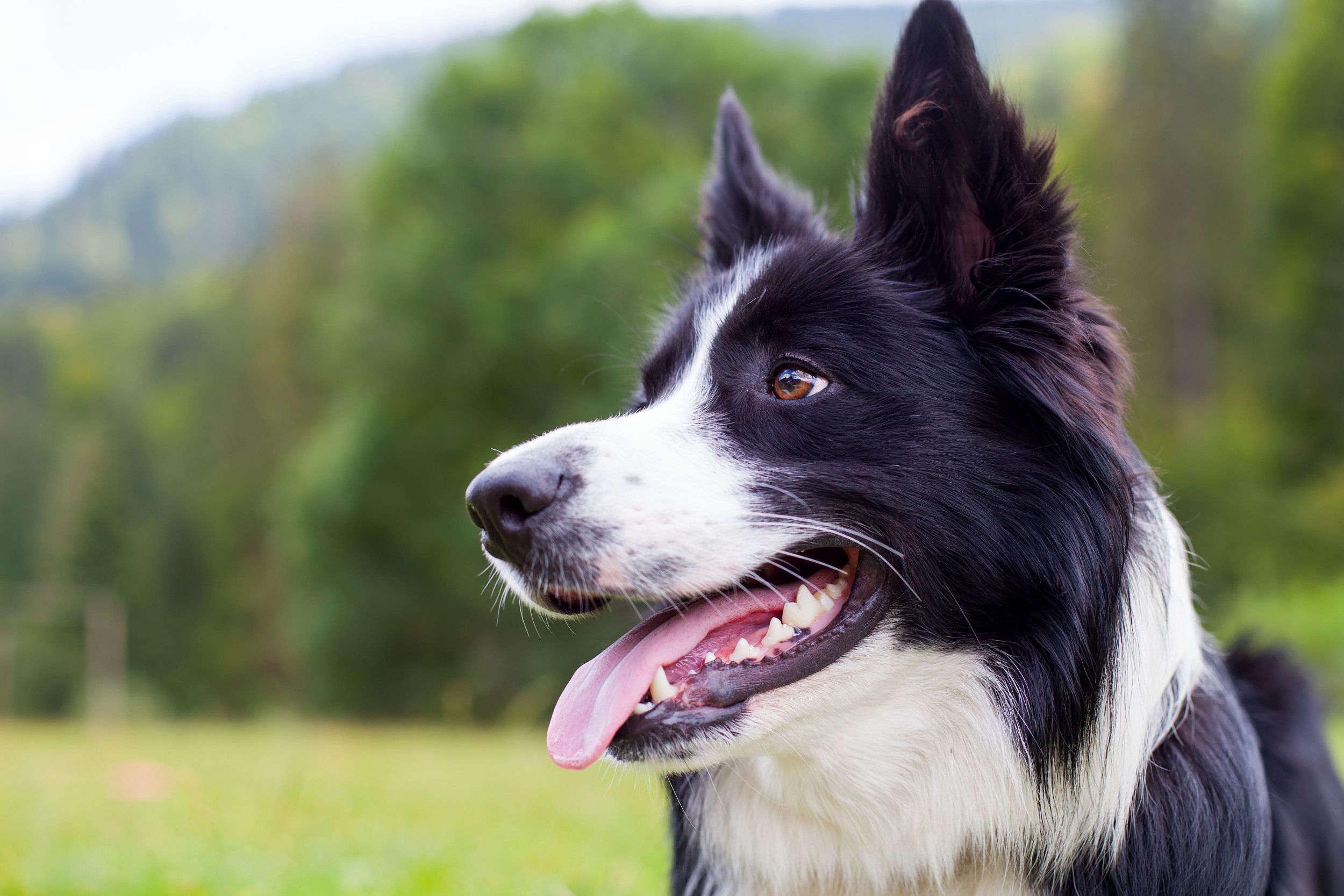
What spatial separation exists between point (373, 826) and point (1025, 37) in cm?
8451

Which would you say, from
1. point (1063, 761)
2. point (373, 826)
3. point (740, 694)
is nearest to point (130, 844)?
point (373, 826)

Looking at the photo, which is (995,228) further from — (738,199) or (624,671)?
(624,671)

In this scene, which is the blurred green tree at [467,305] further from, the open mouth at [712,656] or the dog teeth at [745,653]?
the dog teeth at [745,653]

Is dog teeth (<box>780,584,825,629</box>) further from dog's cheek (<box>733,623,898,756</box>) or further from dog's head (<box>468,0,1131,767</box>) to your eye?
dog's cheek (<box>733,623,898,756</box>)

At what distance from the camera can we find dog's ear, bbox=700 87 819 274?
3.35 metres

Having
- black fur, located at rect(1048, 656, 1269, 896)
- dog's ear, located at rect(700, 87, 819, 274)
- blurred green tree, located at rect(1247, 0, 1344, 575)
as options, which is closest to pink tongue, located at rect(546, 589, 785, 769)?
black fur, located at rect(1048, 656, 1269, 896)

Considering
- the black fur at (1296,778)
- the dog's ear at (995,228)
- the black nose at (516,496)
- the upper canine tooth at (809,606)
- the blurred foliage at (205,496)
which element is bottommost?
the blurred foliage at (205,496)

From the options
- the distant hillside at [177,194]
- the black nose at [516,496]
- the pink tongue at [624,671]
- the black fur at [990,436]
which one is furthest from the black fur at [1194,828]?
the distant hillside at [177,194]

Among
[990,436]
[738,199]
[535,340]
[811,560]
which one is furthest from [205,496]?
[990,436]

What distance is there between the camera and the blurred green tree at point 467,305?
2150 centimetres

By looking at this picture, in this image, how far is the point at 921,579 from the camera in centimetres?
230

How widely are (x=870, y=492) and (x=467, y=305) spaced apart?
20.5 metres

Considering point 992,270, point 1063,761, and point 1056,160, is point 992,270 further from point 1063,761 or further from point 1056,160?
point 1063,761

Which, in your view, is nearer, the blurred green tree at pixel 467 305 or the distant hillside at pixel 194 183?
the blurred green tree at pixel 467 305
